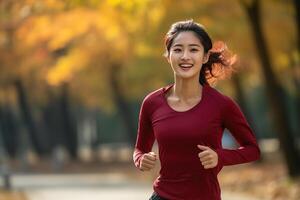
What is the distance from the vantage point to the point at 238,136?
5320mm

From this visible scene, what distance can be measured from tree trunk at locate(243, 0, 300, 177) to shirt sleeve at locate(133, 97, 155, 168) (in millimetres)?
12384

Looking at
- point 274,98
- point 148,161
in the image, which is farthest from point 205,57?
point 274,98

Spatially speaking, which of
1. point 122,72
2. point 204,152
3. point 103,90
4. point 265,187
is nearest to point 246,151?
point 204,152

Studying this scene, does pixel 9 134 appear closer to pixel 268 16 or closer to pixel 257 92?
pixel 257 92

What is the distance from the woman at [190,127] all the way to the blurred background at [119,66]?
7.28 m

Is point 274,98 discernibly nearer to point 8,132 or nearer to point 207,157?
point 207,157

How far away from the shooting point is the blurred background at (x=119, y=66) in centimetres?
1827

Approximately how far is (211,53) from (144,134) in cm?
64

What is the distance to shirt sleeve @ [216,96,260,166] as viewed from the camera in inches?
205

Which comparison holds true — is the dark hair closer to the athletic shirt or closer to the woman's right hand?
the athletic shirt

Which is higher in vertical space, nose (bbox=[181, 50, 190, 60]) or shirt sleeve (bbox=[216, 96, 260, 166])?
nose (bbox=[181, 50, 190, 60])

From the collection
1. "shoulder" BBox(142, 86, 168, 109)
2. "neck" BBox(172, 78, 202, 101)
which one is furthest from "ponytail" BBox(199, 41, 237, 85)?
"shoulder" BBox(142, 86, 168, 109)

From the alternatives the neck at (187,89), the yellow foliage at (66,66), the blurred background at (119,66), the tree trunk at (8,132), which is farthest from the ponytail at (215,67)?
the tree trunk at (8,132)

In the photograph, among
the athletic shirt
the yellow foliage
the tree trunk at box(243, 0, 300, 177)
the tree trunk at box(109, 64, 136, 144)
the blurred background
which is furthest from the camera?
the tree trunk at box(109, 64, 136, 144)
